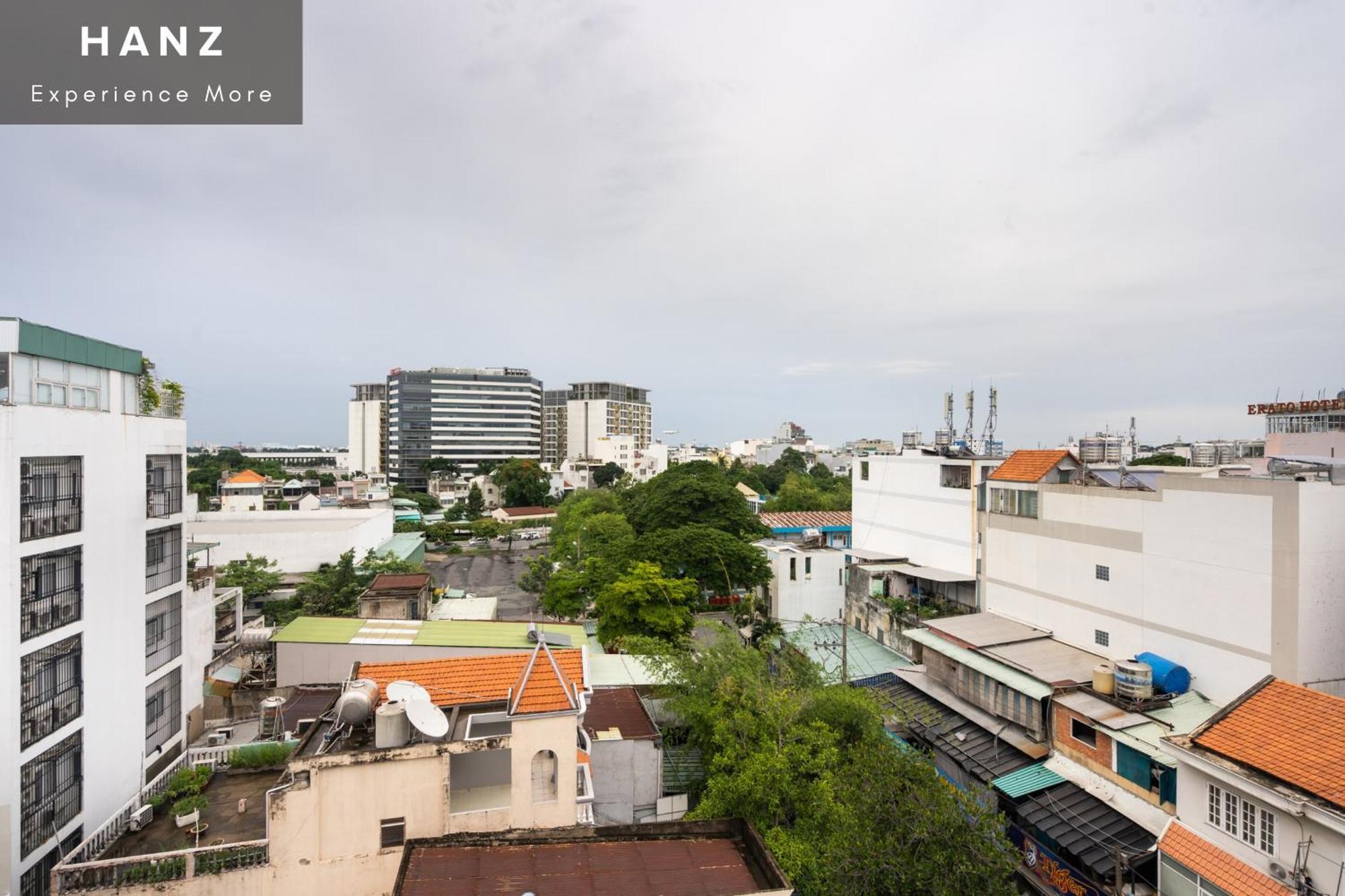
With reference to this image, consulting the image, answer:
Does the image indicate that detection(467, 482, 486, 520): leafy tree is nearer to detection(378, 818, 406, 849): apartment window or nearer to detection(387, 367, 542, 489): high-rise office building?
detection(387, 367, 542, 489): high-rise office building

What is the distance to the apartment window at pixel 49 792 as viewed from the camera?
32.8 feet

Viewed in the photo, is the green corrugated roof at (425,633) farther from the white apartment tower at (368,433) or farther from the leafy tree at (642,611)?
the white apartment tower at (368,433)

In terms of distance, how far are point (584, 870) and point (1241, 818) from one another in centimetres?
1015

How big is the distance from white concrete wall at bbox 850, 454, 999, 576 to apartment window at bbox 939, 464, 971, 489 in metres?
0.13

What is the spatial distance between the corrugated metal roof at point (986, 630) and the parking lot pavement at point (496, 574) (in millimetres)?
21303

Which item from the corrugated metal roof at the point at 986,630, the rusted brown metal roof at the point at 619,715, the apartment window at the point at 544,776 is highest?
the apartment window at the point at 544,776

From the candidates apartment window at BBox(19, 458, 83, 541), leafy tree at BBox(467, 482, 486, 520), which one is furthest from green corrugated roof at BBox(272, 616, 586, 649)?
leafy tree at BBox(467, 482, 486, 520)

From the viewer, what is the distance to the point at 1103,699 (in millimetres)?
15289

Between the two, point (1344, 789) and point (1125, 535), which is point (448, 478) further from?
point (1344, 789)

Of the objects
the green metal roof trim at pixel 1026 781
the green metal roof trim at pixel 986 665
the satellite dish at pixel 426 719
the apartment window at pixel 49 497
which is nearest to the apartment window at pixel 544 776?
the satellite dish at pixel 426 719

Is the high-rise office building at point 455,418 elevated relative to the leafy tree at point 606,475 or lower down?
elevated

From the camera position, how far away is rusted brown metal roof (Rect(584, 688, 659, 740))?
14.2 meters

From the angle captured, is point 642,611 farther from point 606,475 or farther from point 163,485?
point 606,475

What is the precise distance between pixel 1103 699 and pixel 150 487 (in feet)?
68.4
